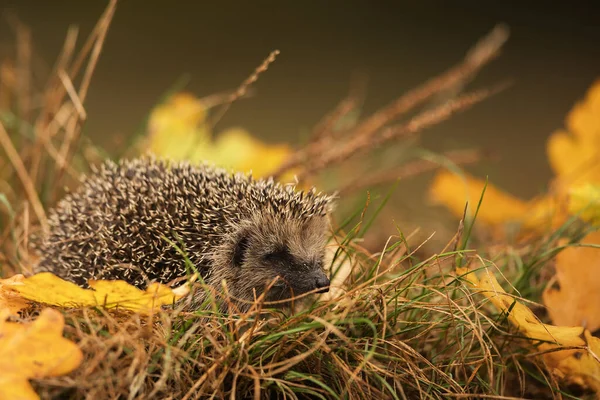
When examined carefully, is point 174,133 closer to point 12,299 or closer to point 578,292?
point 12,299

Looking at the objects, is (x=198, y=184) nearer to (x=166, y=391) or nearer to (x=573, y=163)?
(x=166, y=391)

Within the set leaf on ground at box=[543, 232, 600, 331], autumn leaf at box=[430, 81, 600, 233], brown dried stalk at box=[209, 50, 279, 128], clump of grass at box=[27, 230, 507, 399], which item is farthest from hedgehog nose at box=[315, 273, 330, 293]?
autumn leaf at box=[430, 81, 600, 233]

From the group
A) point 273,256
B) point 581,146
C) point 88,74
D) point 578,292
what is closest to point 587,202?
point 578,292

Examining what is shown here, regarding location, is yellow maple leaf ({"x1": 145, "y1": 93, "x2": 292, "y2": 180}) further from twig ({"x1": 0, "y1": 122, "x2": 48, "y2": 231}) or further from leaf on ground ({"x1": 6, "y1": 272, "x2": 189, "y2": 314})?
leaf on ground ({"x1": 6, "y1": 272, "x2": 189, "y2": 314})

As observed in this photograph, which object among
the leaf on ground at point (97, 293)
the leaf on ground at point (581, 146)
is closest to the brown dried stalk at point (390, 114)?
the leaf on ground at point (581, 146)

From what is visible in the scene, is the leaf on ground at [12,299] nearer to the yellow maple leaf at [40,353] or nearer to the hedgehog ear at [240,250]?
the yellow maple leaf at [40,353]

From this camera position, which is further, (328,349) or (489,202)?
(489,202)
